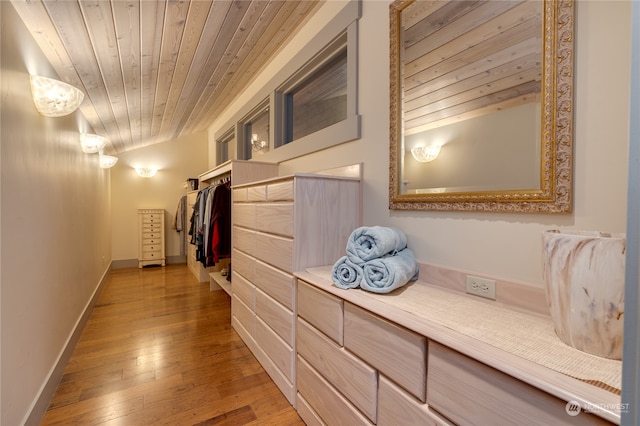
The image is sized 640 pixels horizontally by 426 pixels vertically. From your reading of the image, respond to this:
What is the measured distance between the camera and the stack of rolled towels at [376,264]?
1.20 m

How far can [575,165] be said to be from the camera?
3.04 feet

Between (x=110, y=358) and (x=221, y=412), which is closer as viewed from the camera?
(x=221, y=412)

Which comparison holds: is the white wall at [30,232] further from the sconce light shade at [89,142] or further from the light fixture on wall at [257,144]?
the light fixture on wall at [257,144]

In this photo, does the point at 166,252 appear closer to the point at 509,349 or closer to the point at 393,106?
the point at 393,106

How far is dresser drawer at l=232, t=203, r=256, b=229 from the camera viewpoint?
2160 millimetres

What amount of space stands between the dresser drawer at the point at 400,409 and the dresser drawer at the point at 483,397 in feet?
0.12

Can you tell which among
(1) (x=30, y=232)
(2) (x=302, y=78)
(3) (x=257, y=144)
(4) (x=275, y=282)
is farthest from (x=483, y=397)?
(3) (x=257, y=144)

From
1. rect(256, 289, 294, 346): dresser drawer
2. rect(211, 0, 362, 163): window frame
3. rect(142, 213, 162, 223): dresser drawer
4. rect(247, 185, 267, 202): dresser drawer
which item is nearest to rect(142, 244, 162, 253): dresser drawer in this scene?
rect(142, 213, 162, 223): dresser drawer

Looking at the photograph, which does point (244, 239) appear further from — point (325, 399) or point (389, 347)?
point (389, 347)

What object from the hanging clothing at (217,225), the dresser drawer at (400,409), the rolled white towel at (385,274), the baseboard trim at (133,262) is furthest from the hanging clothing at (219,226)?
the baseboard trim at (133,262)

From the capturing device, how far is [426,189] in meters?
1.41

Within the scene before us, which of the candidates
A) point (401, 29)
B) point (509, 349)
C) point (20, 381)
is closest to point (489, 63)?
point (401, 29)

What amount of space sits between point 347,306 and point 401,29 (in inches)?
58.5
